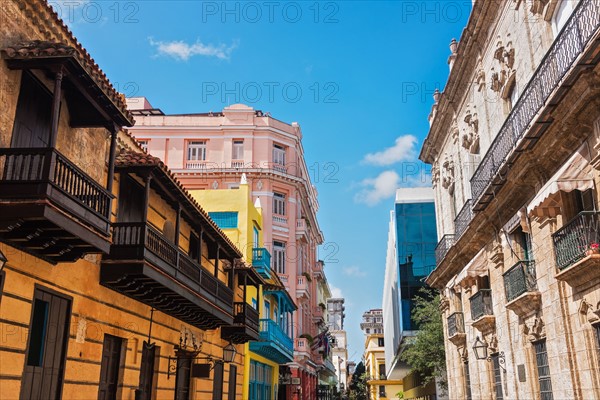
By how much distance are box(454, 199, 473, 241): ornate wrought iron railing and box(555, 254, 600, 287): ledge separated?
6.27m

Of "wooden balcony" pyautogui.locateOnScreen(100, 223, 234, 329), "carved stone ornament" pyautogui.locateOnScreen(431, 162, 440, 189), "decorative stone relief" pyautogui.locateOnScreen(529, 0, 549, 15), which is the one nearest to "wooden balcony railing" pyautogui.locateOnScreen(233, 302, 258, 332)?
"wooden balcony" pyautogui.locateOnScreen(100, 223, 234, 329)

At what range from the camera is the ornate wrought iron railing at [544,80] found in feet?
29.3

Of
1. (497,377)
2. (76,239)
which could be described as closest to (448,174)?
(497,377)

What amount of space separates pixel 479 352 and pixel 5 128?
498 inches

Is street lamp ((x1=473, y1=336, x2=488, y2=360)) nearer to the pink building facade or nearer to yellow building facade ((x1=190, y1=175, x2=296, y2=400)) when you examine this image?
yellow building facade ((x1=190, y1=175, x2=296, y2=400))

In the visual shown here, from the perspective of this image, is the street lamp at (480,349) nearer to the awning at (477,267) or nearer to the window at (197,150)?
the awning at (477,267)

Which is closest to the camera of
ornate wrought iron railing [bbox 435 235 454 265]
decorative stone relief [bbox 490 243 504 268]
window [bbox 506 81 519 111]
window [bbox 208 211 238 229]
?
window [bbox 506 81 519 111]

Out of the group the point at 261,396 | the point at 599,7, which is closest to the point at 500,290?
the point at 599,7

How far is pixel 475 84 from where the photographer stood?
17.2 metres

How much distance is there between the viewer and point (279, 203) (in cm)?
3416

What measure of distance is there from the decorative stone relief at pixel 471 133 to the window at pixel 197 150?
1876 cm

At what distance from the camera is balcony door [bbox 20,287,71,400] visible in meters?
8.58

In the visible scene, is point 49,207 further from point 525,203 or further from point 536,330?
point 536,330

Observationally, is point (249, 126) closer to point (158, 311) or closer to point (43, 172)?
point (158, 311)
